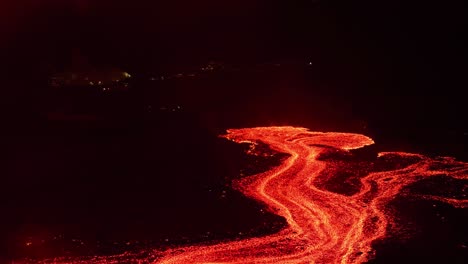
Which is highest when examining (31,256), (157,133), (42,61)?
(42,61)

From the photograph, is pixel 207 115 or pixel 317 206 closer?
pixel 317 206

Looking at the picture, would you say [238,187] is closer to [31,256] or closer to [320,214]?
[320,214]

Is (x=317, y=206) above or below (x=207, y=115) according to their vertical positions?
below

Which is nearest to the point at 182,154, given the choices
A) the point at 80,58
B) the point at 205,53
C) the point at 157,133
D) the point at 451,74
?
the point at 157,133

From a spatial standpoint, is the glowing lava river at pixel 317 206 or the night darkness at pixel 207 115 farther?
the night darkness at pixel 207 115
